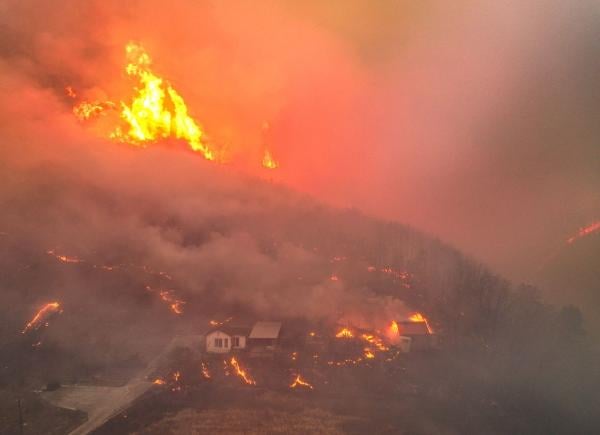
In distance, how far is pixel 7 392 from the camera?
34.5m

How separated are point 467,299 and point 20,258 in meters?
51.8

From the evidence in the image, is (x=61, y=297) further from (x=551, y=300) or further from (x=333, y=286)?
(x=551, y=300)

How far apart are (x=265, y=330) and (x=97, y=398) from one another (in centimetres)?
1622

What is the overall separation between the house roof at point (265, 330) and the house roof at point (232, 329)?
687mm

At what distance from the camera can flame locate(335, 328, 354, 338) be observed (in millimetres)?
46156

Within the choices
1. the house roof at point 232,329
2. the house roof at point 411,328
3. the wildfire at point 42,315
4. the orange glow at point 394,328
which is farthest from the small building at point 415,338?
the wildfire at point 42,315

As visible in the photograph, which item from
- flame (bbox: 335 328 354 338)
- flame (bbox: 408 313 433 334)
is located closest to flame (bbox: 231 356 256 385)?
flame (bbox: 335 328 354 338)

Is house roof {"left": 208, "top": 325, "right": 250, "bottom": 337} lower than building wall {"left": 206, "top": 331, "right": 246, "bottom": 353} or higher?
higher

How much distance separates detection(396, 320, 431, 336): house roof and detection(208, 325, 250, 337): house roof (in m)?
15.2

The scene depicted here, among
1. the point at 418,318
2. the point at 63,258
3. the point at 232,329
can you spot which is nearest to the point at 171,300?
the point at 232,329

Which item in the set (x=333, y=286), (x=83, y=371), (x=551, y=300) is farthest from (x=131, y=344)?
(x=551, y=300)

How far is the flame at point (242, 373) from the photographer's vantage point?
36.4m

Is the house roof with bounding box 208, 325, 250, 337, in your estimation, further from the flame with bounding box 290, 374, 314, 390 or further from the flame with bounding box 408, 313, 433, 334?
the flame with bounding box 408, 313, 433, 334

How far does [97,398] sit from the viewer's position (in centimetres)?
3378
